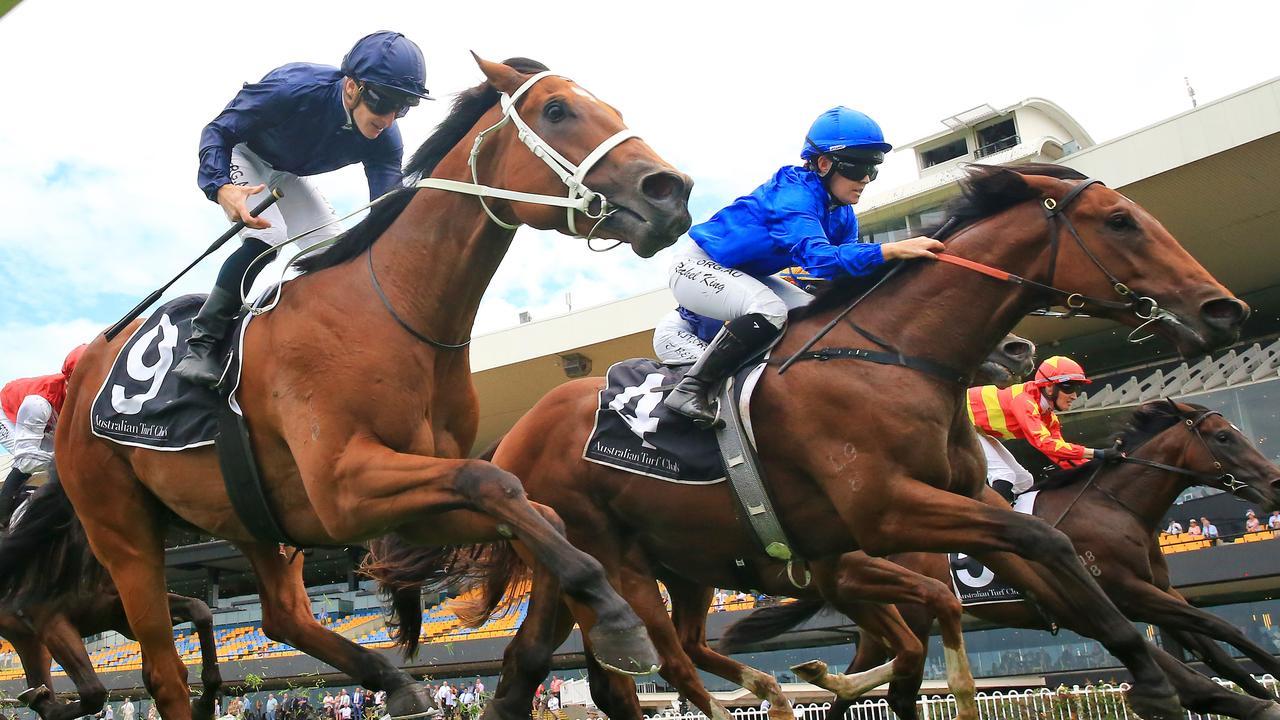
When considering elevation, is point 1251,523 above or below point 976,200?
below

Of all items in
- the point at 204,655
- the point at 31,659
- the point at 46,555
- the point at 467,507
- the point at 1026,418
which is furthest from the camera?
the point at 1026,418

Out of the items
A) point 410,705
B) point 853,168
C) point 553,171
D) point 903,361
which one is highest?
point 553,171

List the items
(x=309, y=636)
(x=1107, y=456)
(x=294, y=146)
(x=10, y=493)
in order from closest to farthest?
(x=309, y=636)
(x=294, y=146)
(x=10, y=493)
(x=1107, y=456)

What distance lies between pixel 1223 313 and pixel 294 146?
3855mm

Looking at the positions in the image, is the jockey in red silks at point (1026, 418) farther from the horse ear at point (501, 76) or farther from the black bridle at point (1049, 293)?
the horse ear at point (501, 76)

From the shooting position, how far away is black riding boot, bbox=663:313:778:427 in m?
4.86

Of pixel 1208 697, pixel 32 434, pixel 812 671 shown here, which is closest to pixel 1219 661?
pixel 1208 697

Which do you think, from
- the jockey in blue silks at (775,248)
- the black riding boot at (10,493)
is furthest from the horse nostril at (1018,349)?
the black riding boot at (10,493)

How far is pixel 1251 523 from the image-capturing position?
1469 centimetres

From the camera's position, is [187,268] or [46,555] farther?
[46,555]

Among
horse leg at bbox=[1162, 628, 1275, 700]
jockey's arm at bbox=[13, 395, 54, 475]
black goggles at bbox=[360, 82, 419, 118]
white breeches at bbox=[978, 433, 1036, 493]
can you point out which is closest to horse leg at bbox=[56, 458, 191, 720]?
black goggles at bbox=[360, 82, 419, 118]

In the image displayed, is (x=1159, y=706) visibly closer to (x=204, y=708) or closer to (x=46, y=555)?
(x=204, y=708)

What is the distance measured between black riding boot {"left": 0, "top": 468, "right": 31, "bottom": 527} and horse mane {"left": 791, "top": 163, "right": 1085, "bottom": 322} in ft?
16.5

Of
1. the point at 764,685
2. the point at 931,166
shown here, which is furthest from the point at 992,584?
the point at 931,166
